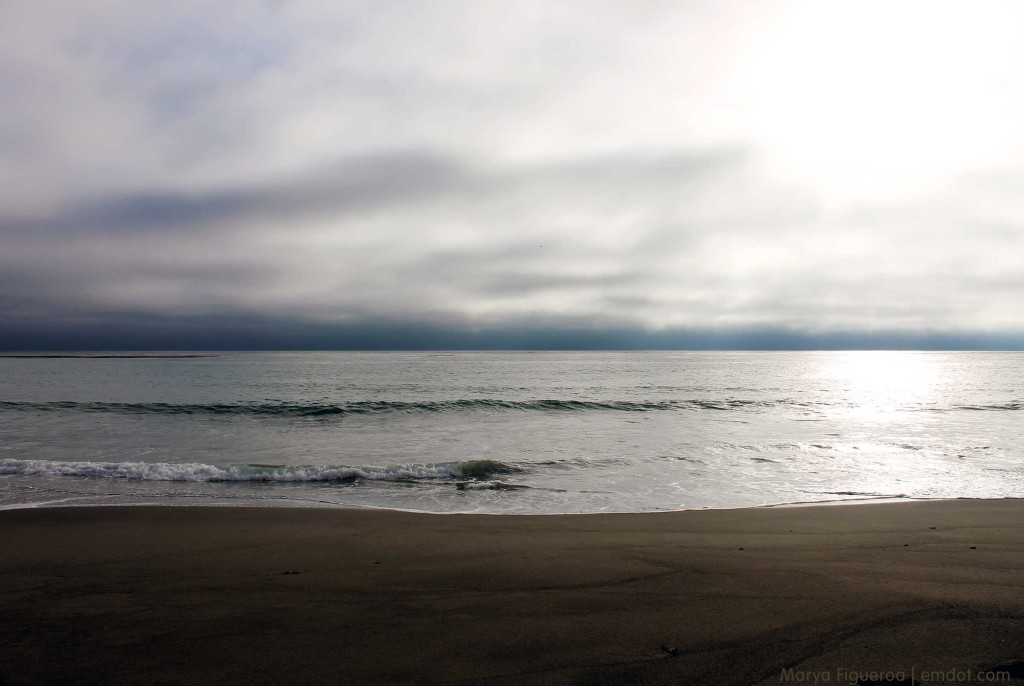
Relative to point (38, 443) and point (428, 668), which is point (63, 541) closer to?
point (428, 668)

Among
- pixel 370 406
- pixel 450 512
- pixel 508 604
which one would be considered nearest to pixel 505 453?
→ pixel 450 512

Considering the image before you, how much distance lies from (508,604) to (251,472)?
9959 millimetres

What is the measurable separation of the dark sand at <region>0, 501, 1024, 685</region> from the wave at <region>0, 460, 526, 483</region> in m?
4.78

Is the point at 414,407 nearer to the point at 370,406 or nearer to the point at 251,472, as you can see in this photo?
the point at 370,406

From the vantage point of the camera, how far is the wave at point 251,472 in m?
12.2

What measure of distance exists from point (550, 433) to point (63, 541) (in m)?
14.9

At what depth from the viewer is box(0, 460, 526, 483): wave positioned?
12.2 meters

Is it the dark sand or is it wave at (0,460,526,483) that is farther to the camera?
wave at (0,460,526,483)

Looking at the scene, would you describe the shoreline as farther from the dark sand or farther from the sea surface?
the dark sand

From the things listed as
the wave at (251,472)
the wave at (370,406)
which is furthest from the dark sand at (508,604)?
the wave at (370,406)

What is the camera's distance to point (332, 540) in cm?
679

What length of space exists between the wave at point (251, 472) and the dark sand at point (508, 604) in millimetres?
4783

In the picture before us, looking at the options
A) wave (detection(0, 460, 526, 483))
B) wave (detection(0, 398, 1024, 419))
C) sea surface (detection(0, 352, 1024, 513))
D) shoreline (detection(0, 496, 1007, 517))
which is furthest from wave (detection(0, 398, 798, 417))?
shoreline (detection(0, 496, 1007, 517))

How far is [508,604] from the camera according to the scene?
4453 millimetres
